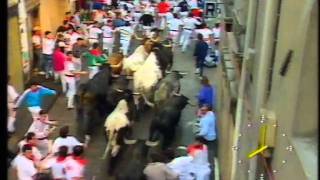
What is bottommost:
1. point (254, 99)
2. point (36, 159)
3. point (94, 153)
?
point (94, 153)

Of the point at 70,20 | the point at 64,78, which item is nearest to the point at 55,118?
the point at 64,78

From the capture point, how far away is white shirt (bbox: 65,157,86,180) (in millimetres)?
8781

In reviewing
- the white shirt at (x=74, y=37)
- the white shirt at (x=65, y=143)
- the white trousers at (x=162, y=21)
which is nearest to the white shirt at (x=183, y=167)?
the white shirt at (x=65, y=143)

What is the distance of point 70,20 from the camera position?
2123 centimetres

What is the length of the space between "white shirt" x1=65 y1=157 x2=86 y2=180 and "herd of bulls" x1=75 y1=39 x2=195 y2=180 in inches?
29.5

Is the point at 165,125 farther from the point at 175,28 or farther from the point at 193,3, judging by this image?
the point at 193,3

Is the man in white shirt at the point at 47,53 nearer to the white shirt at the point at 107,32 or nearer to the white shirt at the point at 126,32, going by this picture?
the white shirt at the point at 107,32

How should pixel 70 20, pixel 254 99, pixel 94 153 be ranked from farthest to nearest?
pixel 70 20
pixel 94 153
pixel 254 99

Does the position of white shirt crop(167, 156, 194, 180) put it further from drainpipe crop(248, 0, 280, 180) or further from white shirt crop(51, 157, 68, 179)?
drainpipe crop(248, 0, 280, 180)

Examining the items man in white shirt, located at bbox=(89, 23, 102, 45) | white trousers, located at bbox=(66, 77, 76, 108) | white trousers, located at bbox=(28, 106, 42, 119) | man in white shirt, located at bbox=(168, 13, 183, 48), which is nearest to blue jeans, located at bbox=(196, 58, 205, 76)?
man in white shirt, located at bbox=(89, 23, 102, 45)

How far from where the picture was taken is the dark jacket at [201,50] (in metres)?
18.2

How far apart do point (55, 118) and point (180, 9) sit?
12.1 metres
